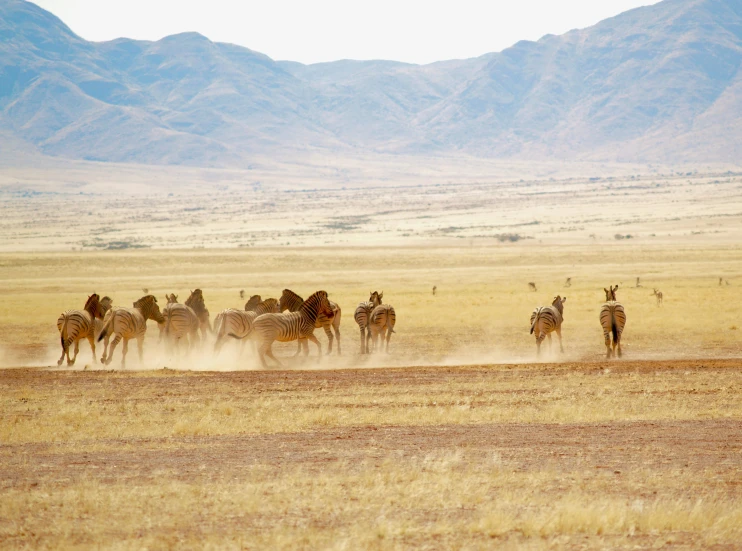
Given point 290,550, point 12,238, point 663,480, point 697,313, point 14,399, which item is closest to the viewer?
point 290,550

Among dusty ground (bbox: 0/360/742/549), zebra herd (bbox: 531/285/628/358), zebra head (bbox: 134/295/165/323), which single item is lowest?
dusty ground (bbox: 0/360/742/549)

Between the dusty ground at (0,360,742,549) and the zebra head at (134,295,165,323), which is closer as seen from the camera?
the dusty ground at (0,360,742,549)

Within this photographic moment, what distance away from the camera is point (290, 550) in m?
8.70

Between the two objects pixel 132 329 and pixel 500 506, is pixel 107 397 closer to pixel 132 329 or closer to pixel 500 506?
pixel 132 329

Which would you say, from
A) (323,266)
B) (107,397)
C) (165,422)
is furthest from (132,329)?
(323,266)

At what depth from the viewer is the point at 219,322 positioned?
24531 mm

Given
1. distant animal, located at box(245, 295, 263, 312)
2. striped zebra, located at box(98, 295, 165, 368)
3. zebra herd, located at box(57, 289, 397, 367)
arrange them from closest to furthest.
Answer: zebra herd, located at box(57, 289, 397, 367) → striped zebra, located at box(98, 295, 165, 368) → distant animal, located at box(245, 295, 263, 312)


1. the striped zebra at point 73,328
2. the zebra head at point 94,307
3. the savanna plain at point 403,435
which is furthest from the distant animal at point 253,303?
the striped zebra at point 73,328

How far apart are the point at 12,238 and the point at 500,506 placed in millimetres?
110014

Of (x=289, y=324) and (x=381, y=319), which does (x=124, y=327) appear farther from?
(x=381, y=319)

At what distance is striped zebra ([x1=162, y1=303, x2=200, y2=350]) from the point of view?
24.9 metres

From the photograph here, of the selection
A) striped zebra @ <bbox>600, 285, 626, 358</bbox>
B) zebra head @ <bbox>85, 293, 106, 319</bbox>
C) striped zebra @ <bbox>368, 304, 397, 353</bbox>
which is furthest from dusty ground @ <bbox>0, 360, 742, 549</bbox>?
striped zebra @ <bbox>368, 304, 397, 353</bbox>

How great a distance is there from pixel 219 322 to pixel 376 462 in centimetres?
1300

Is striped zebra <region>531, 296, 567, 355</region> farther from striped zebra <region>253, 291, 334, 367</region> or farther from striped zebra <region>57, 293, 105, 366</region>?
striped zebra <region>57, 293, 105, 366</region>
